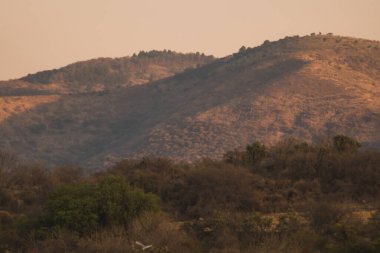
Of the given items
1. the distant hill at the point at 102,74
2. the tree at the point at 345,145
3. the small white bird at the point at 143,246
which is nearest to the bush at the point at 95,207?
the small white bird at the point at 143,246

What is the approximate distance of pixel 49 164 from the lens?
92688mm

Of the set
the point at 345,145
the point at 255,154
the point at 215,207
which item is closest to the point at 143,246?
the point at 215,207

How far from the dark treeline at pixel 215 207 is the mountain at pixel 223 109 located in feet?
133

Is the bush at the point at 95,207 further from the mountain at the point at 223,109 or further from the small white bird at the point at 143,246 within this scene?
the mountain at the point at 223,109

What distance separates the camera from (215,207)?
90.3ft

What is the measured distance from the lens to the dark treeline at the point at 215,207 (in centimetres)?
2102

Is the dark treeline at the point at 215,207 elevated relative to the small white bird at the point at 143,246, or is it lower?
lower

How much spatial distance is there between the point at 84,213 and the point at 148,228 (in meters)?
3.87

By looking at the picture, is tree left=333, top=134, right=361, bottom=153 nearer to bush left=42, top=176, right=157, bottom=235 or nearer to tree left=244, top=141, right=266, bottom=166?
tree left=244, top=141, right=266, bottom=166

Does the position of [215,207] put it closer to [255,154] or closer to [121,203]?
[121,203]

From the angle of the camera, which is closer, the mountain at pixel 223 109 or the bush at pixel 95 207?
the bush at pixel 95 207

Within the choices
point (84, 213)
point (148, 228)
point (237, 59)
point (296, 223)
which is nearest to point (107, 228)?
point (84, 213)

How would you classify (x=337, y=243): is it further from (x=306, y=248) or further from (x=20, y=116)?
(x=20, y=116)

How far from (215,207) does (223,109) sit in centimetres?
6351
